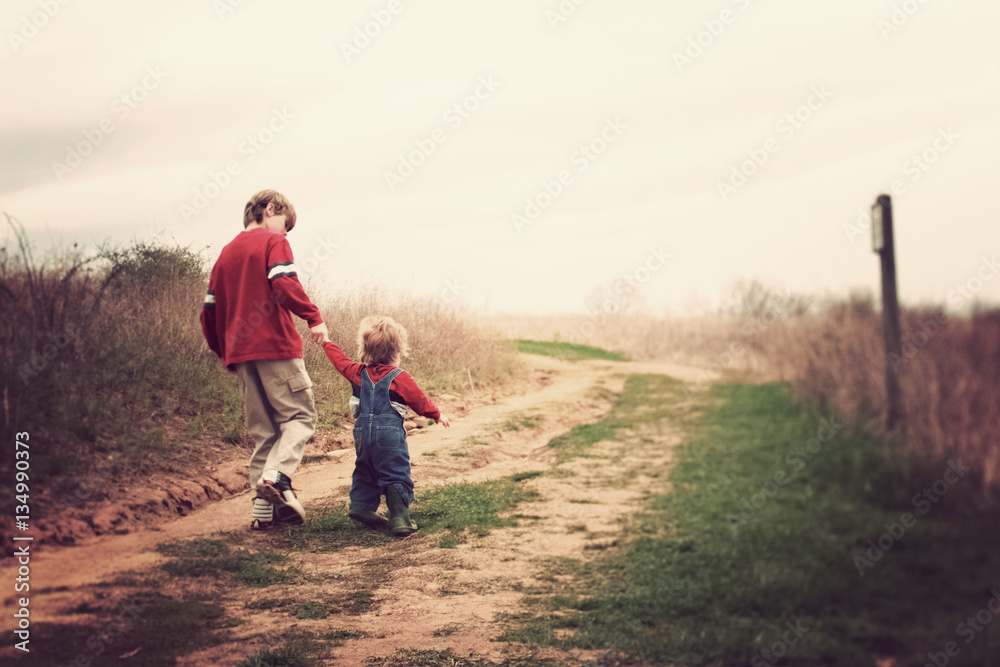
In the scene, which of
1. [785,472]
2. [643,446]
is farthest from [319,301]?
[785,472]

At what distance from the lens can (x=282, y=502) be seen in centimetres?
450

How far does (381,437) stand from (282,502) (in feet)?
2.44

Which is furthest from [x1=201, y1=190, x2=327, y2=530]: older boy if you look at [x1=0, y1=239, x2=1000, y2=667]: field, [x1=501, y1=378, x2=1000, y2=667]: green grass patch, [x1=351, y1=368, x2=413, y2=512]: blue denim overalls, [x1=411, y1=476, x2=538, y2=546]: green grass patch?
[x1=501, y1=378, x2=1000, y2=667]: green grass patch

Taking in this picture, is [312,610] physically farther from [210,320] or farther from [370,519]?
[210,320]

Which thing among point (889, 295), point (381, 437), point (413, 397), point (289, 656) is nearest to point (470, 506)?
point (381, 437)

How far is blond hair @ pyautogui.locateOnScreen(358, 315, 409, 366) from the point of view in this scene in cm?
479

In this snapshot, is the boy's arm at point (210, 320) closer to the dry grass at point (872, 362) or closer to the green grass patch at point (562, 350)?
the dry grass at point (872, 362)

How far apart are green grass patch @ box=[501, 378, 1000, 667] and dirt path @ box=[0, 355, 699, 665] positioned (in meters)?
0.36

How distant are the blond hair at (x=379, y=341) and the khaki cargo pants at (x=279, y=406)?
0.45 m

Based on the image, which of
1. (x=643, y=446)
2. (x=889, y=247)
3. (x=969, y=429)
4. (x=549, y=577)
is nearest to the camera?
(x=969, y=429)

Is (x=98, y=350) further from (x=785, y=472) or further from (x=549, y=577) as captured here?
(x=785, y=472)

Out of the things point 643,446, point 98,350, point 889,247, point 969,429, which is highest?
point 889,247

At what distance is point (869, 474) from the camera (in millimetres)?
3926

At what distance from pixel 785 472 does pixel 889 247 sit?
4.78 feet
